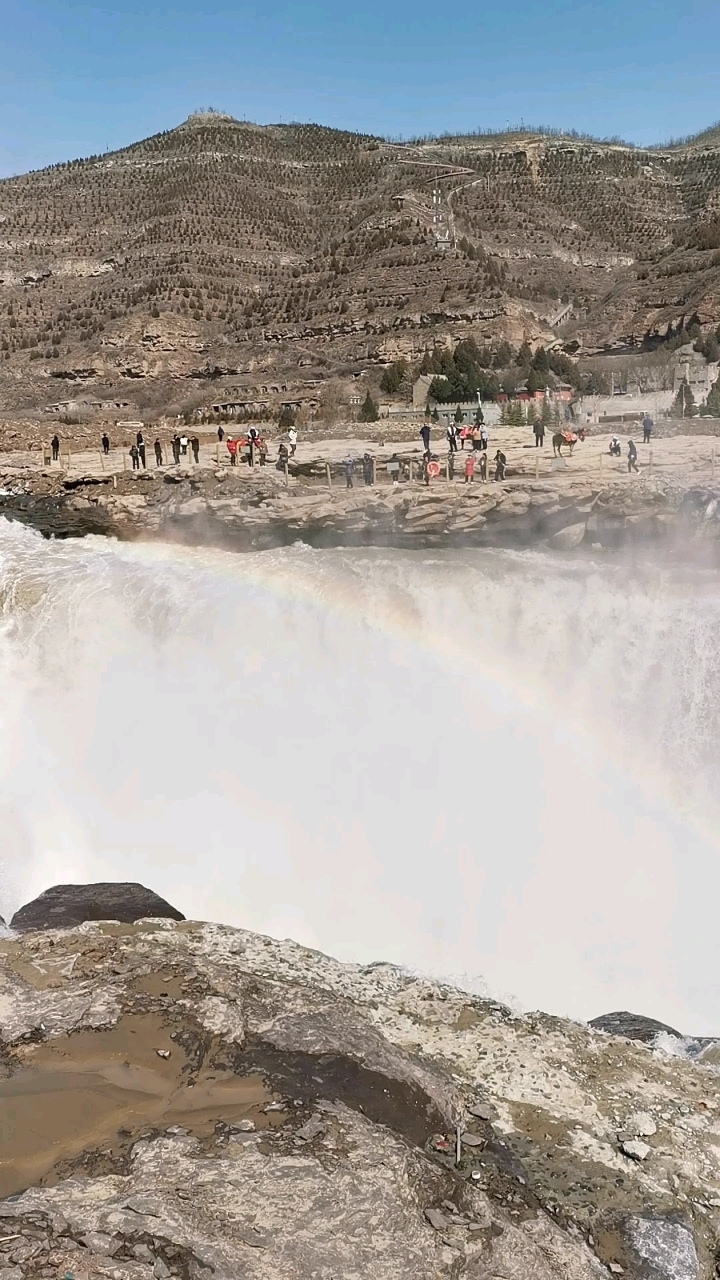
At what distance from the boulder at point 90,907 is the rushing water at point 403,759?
1.83 m

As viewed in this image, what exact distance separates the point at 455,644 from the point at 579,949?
5.59 meters

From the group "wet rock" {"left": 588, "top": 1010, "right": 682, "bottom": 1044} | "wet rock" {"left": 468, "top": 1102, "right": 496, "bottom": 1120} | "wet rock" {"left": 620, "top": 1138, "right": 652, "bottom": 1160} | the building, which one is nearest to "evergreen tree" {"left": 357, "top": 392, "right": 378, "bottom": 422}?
the building

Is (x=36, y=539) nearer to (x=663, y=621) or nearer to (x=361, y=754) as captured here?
(x=361, y=754)

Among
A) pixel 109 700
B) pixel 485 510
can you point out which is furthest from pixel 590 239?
pixel 109 700

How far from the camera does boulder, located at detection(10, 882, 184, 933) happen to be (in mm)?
10055

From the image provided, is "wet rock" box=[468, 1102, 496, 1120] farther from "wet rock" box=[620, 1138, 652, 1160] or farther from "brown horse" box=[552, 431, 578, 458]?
"brown horse" box=[552, 431, 578, 458]

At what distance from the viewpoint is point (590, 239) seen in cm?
7425

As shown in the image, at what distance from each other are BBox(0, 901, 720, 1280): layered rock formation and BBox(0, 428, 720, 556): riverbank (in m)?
10.8

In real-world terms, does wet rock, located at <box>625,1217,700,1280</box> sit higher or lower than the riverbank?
lower

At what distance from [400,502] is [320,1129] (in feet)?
45.4

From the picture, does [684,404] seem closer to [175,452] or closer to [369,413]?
[369,413]

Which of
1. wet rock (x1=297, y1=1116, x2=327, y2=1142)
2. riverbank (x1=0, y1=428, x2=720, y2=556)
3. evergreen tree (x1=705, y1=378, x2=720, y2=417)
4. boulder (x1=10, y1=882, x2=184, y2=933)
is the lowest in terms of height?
boulder (x1=10, y1=882, x2=184, y2=933)

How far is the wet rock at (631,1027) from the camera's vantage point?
27.9 feet

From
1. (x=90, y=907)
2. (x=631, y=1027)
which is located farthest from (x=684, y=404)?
(x=90, y=907)
